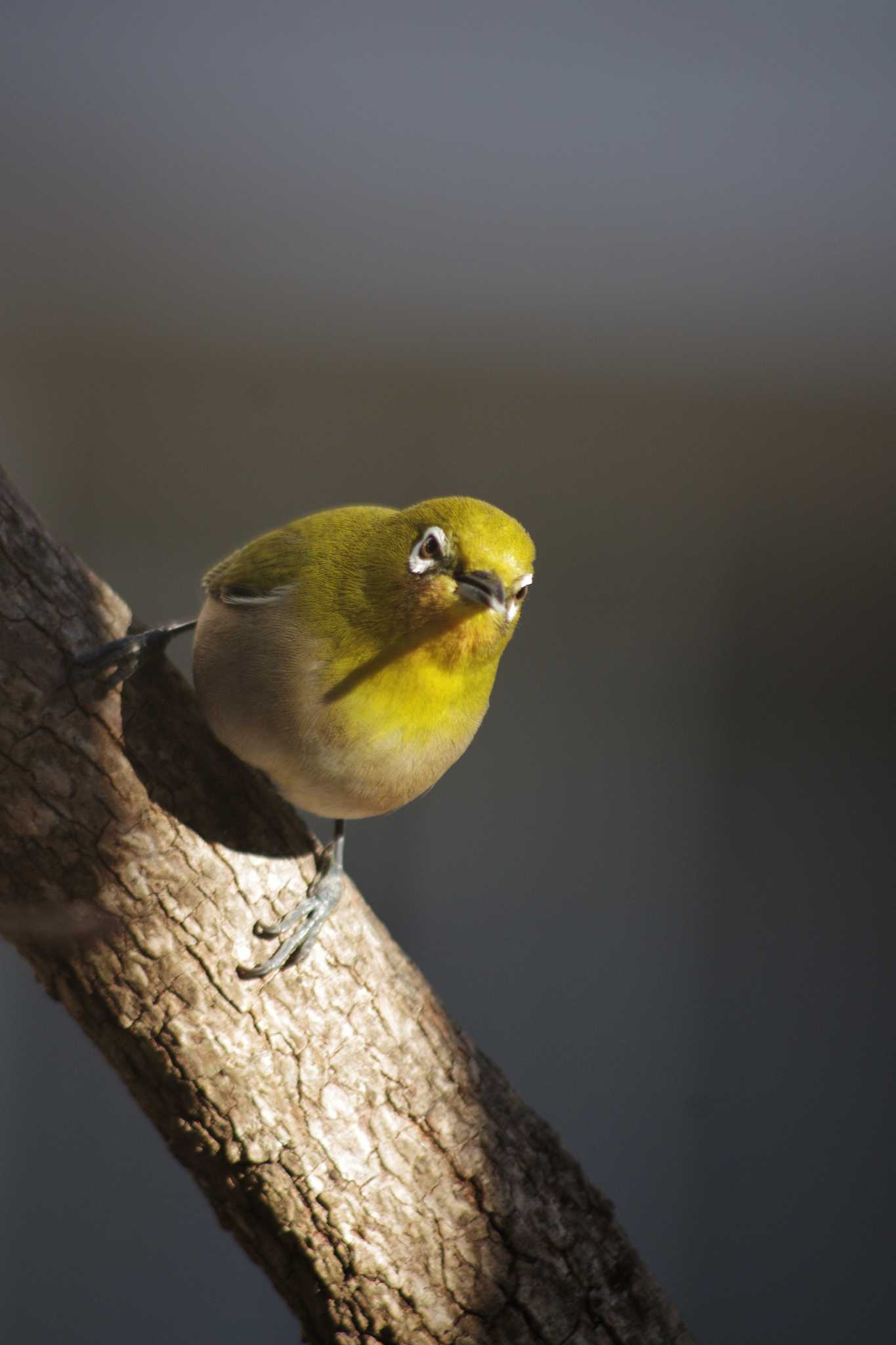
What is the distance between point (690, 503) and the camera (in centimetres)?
568

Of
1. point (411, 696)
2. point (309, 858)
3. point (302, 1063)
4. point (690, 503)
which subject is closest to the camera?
point (411, 696)

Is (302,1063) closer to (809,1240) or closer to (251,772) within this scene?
(251,772)

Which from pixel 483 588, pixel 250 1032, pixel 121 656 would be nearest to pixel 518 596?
pixel 483 588

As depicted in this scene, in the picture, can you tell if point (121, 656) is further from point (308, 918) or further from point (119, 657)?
point (308, 918)

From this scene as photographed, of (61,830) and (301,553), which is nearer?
(61,830)

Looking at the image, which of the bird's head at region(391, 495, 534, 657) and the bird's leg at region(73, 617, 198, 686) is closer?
the bird's head at region(391, 495, 534, 657)

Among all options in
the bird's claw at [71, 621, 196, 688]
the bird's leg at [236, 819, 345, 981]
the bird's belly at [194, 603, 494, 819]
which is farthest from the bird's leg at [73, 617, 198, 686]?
the bird's leg at [236, 819, 345, 981]

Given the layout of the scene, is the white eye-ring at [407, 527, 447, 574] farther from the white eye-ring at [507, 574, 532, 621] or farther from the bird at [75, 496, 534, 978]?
the white eye-ring at [507, 574, 532, 621]

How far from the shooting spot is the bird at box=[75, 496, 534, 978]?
1982 mm

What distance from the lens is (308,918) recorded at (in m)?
2.34

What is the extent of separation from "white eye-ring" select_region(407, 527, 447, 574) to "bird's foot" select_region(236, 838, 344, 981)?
70cm

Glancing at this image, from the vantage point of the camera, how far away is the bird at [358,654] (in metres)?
1.98

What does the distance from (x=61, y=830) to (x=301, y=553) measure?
705 millimetres

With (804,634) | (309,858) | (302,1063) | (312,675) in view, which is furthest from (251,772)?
(804,634)
